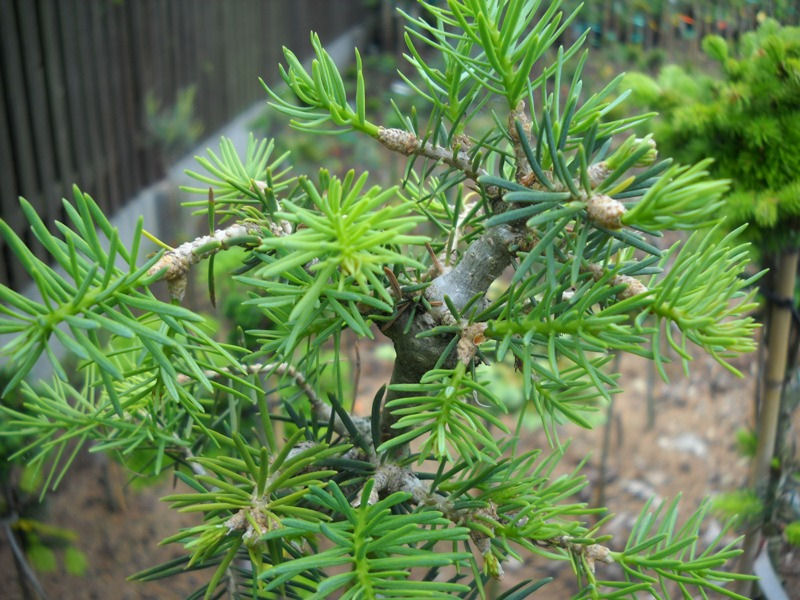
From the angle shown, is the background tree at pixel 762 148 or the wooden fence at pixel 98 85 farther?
the wooden fence at pixel 98 85

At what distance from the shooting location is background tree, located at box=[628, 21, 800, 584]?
99 centimetres

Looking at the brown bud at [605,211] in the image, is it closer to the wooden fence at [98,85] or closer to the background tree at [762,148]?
the background tree at [762,148]

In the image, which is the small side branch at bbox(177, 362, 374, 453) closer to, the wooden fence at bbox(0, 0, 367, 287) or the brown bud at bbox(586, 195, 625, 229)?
the brown bud at bbox(586, 195, 625, 229)

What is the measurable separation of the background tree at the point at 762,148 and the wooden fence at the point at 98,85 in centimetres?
171

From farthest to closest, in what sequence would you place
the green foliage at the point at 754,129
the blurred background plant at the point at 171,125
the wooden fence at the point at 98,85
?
the blurred background plant at the point at 171,125 < the wooden fence at the point at 98,85 < the green foliage at the point at 754,129

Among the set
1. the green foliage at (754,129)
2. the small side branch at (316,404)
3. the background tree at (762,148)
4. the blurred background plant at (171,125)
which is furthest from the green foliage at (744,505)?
the blurred background plant at (171,125)

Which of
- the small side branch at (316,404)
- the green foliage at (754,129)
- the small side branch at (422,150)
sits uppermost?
the small side branch at (422,150)

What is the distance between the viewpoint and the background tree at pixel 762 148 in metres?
0.99

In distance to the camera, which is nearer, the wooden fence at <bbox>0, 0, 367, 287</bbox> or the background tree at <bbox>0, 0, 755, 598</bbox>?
the background tree at <bbox>0, 0, 755, 598</bbox>

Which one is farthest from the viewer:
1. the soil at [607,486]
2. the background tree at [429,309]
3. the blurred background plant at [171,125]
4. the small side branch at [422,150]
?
the blurred background plant at [171,125]

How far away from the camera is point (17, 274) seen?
7.02ft

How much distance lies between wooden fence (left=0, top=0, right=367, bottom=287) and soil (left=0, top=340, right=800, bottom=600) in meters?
0.68

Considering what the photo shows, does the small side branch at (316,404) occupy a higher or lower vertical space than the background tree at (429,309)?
lower

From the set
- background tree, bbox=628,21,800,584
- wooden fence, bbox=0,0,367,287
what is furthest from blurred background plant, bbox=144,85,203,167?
background tree, bbox=628,21,800,584
